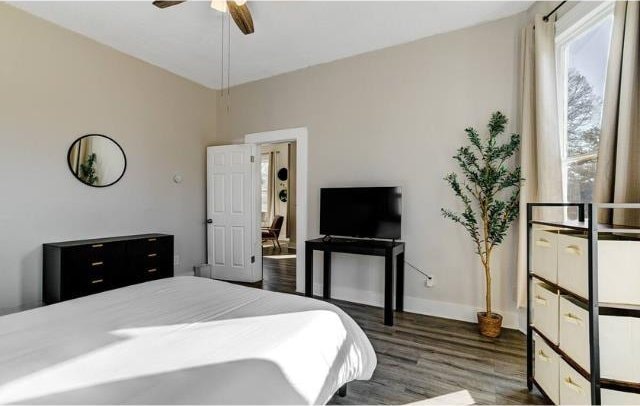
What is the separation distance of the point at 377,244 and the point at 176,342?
7.56 feet

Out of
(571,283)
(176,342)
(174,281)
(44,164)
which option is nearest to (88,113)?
(44,164)

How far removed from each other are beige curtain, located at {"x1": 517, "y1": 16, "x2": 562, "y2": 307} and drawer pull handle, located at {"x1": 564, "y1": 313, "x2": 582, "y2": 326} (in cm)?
113

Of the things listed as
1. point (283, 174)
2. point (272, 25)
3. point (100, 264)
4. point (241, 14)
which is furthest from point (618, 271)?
point (283, 174)

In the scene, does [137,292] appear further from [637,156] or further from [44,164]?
[637,156]

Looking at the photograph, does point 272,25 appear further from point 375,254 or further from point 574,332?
point 574,332

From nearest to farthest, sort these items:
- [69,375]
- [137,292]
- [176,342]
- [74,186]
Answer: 1. [69,375]
2. [176,342]
3. [137,292]
4. [74,186]

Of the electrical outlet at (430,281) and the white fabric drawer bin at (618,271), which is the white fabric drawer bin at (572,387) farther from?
the electrical outlet at (430,281)

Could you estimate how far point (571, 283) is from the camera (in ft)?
5.02

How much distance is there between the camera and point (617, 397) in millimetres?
1372

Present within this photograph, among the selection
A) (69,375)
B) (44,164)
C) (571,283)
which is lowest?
(69,375)

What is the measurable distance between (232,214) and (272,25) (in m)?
2.59

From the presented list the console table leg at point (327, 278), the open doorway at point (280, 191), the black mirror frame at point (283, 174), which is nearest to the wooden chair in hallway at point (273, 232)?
the open doorway at point (280, 191)

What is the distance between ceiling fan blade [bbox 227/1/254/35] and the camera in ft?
7.32

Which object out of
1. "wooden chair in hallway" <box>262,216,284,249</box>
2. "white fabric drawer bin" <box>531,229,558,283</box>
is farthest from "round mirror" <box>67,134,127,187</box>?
"white fabric drawer bin" <box>531,229,558,283</box>
